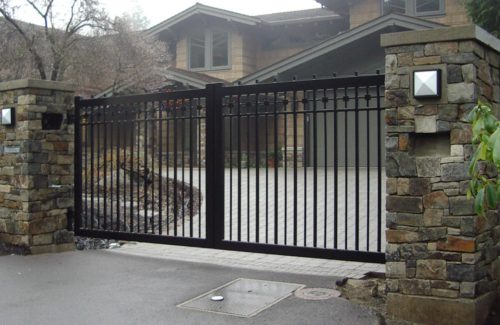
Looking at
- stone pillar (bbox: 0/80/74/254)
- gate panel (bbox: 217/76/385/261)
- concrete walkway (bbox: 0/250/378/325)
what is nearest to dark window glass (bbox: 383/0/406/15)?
gate panel (bbox: 217/76/385/261)

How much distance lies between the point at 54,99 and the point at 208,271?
3.24 m

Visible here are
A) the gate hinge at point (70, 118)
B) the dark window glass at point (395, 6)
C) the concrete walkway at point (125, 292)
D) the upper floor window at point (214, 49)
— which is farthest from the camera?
the upper floor window at point (214, 49)

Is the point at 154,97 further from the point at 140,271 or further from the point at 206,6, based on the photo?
the point at 206,6

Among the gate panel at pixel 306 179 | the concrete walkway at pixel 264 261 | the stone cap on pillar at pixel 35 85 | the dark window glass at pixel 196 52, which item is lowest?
the concrete walkway at pixel 264 261

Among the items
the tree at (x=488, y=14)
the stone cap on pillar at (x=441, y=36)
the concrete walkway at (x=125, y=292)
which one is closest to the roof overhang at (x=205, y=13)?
the tree at (x=488, y=14)

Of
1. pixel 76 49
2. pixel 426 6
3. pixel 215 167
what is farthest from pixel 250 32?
pixel 215 167

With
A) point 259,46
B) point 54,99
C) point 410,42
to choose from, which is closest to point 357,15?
point 259,46

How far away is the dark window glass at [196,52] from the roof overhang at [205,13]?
1.17 meters

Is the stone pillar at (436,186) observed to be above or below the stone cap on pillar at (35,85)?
below

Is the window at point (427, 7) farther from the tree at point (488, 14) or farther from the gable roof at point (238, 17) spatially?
the tree at point (488, 14)

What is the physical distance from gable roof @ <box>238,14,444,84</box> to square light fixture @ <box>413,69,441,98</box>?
40.8 feet

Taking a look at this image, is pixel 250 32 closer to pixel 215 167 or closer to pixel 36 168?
pixel 36 168

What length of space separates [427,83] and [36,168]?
520cm

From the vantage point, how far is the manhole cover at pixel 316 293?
547 centimetres
